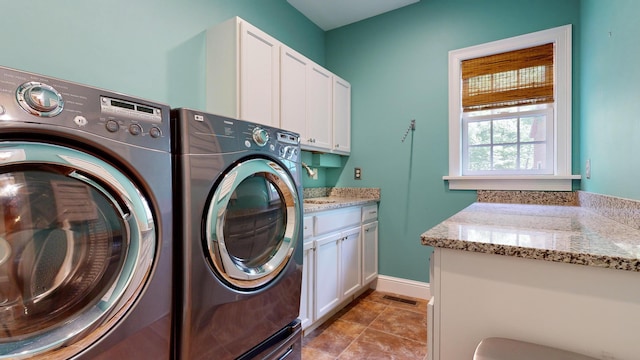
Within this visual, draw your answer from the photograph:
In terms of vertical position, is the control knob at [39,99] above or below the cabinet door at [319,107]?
below

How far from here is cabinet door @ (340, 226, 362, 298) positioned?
93.9 inches

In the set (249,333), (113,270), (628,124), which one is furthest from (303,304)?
(628,124)

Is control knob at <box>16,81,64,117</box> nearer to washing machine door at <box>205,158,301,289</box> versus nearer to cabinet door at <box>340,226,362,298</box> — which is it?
washing machine door at <box>205,158,301,289</box>

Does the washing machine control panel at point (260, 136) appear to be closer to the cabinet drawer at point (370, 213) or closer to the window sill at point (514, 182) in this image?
the cabinet drawer at point (370, 213)

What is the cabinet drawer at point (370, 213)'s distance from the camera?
2.74m

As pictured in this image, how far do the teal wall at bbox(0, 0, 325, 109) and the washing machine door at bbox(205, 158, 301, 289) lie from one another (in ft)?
3.12

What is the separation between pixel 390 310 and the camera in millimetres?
2467

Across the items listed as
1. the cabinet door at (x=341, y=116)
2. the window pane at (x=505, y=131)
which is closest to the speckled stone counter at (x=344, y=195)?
the cabinet door at (x=341, y=116)

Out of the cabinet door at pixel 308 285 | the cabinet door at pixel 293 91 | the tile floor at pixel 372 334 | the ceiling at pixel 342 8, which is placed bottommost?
the tile floor at pixel 372 334

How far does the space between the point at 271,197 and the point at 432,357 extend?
89cm

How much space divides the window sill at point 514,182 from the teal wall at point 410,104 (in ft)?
0.27

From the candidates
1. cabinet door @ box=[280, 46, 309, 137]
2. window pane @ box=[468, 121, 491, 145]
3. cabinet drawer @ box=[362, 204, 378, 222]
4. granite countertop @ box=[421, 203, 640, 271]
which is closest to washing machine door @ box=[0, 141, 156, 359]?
granite countertop @ box=[421, 203, 640, 271]

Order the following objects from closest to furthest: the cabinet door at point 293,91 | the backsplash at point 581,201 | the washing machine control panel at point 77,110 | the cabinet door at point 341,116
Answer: the washing machine control panel at point 77,110
the backsplash at point 581,201
the cabinet door at point 293,91
the cabinet door at point 341,116

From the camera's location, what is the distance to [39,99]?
0.68m
